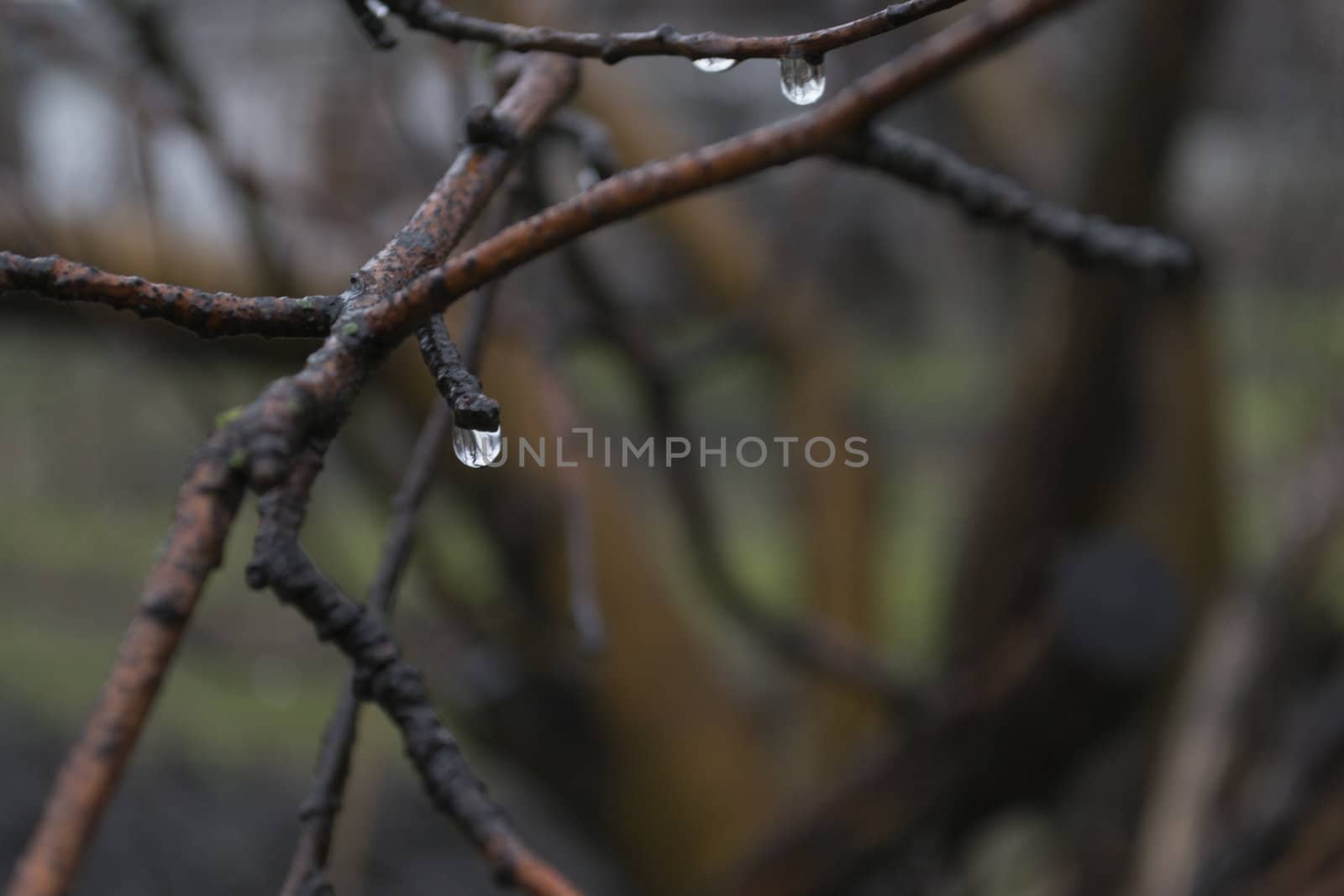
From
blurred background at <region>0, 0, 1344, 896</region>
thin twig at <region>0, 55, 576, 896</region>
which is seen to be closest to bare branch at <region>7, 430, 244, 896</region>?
thin twig at <region>0, 55, 576, 896</region>

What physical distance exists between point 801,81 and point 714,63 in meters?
0.04

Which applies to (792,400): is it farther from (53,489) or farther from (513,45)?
(53,489)

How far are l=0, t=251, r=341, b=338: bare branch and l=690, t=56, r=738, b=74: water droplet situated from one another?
0.45ft

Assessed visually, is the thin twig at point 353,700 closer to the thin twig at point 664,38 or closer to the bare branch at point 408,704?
the bare branch at point 408,704

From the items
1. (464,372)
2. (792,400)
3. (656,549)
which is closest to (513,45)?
(464,372)

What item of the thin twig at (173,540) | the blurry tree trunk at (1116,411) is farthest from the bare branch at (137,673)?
the blurry tree trunk at (1116,411)

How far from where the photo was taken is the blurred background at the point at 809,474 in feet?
4.68

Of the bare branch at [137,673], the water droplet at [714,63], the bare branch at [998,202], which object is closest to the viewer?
the bare branch at [137,673]

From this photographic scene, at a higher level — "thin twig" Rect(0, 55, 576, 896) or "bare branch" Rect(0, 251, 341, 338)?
"bare branch" Rect(0, 251, 341, 338)

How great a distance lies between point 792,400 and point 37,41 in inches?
51.6

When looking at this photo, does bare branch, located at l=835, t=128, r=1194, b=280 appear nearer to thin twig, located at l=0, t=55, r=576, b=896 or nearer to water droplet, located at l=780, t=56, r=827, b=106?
water droplet, located at l=780, t=56, r=827, b=106

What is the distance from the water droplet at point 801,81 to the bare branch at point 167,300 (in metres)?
0.18

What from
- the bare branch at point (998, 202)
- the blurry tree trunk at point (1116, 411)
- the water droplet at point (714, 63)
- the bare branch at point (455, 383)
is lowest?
the bare branch at point (455, 383)

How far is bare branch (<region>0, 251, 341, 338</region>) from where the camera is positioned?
0.33 m
